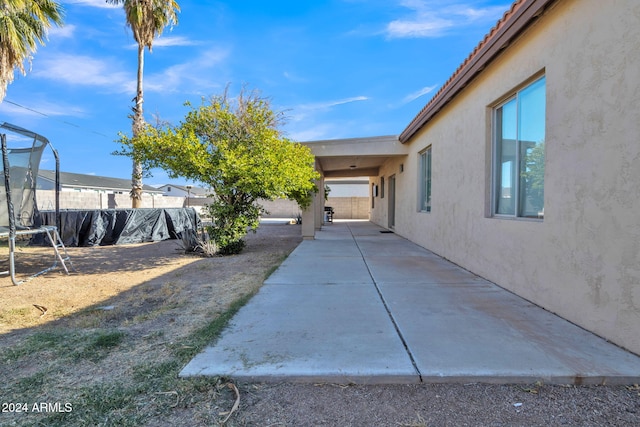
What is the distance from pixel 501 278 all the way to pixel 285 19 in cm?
987

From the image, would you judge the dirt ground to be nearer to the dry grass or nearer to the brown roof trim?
the dry grass

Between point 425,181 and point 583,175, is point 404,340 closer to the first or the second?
point 583,175

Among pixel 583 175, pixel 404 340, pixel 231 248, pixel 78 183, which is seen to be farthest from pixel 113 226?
pixel 78 183

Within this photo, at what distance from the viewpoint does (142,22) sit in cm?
1463

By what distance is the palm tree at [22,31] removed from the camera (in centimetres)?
1047

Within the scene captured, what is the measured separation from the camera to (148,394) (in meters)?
2.23

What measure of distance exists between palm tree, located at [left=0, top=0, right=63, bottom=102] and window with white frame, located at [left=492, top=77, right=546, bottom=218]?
45.8 ft

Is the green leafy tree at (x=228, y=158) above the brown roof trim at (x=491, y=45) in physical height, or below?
below

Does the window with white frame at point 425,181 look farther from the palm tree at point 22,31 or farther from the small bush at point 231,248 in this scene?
the palm tree at point 22,31

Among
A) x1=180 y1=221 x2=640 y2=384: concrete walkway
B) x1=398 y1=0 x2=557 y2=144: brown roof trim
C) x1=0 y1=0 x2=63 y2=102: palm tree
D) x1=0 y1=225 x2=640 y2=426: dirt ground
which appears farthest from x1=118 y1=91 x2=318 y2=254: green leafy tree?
x1=0 y1=0 x2=63 y2=102: palm tree

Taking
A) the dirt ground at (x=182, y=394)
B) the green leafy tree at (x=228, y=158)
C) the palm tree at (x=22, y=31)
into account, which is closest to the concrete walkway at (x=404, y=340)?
the dirt ground at (x=182, y=394)

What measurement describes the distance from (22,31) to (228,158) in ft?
33.6

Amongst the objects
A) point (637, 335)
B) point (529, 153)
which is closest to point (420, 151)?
point (529, 153)

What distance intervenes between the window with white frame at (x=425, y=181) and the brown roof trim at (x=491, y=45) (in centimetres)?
171
